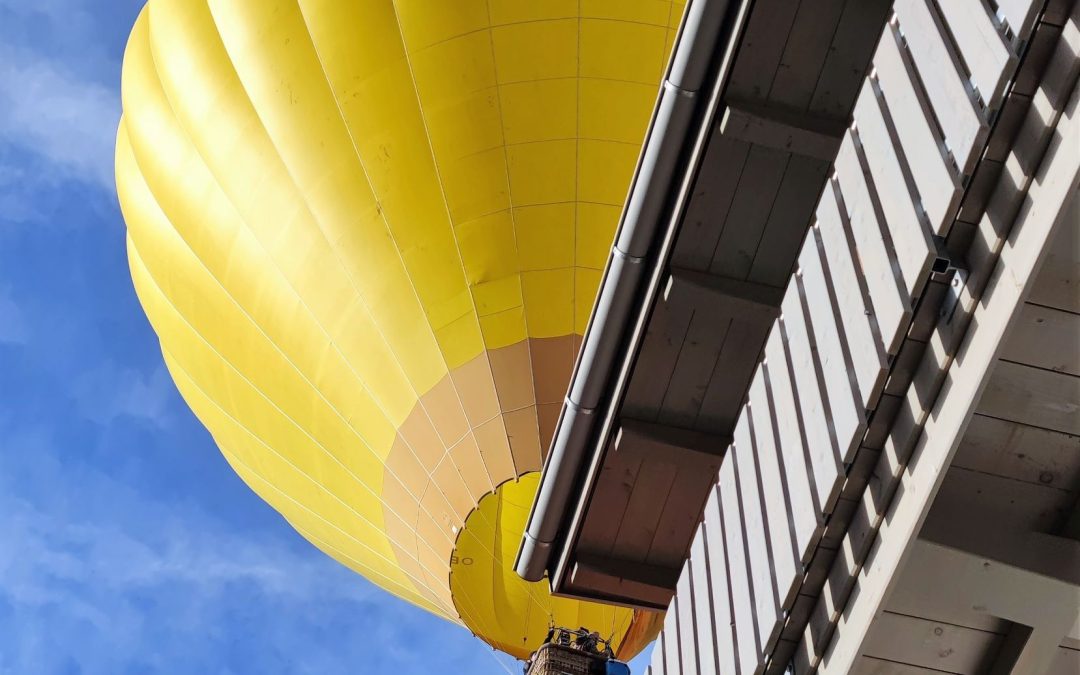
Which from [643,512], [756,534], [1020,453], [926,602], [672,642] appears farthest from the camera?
[643,512]

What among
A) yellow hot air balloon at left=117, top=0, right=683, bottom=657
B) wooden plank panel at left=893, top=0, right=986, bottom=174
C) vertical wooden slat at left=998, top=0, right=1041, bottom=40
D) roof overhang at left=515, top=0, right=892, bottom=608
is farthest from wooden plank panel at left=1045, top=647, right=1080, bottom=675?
yellow hot air balloon at left=117, top=0, right=683, bottom=657

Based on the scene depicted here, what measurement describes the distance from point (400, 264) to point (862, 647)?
5847mm

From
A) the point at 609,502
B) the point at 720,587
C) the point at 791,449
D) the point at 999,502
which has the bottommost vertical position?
the point at 999,502

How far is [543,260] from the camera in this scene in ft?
28.0

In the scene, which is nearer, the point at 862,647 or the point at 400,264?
the point at 862,647

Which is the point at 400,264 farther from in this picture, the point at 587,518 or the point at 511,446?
the point at 587,518

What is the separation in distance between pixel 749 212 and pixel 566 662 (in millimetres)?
5272

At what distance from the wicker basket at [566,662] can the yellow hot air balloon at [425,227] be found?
797 mm

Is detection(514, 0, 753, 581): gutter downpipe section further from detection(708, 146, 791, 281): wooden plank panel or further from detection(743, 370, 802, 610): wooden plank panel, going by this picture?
detection(743, 370, 802, 610): wooden plank panel

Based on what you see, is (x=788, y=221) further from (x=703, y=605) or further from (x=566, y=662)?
(x=566, y=662)

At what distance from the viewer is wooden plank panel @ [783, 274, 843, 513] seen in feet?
11.3

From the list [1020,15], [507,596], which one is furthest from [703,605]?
[507,596]

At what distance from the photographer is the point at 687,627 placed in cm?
466

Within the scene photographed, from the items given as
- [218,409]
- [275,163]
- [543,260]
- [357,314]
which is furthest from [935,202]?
[218,409]
